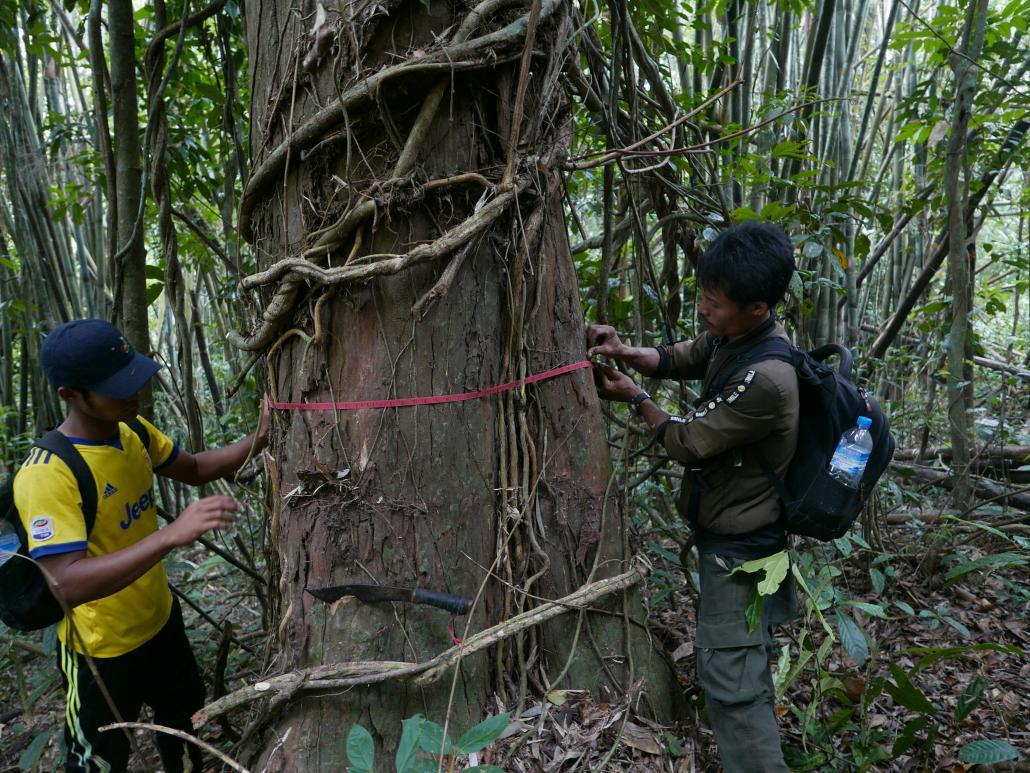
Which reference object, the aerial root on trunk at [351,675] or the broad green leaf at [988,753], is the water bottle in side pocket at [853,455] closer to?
the broad green leaf at [988,753]

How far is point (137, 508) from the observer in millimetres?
2268

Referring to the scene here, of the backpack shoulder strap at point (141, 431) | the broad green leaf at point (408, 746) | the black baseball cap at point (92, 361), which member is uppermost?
the black baseball cap at point (92, 361)

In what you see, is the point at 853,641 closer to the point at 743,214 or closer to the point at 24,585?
the point at 743,214

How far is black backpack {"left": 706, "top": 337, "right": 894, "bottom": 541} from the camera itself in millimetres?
2090

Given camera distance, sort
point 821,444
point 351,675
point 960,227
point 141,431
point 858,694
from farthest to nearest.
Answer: point 960,227
point 858,694
point 141,431
point 821,444
point 351,675

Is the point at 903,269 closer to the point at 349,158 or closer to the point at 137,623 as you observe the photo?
the point at 349,158

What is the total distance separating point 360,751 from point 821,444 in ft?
5.06

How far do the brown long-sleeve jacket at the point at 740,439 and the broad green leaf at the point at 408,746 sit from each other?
1174 mm

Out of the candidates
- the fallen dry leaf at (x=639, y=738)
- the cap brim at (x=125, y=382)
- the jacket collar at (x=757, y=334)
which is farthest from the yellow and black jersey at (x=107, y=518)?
the jacket collar at (x=757, y=334)

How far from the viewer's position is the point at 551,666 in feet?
6.57


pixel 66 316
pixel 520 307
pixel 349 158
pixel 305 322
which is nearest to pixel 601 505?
pixel 520 307

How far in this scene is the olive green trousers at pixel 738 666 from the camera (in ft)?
6.65

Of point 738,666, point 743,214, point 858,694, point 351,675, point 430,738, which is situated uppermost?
point 743,214

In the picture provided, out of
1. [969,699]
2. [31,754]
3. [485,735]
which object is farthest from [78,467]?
[969,699]
